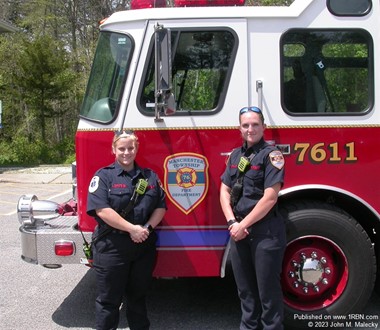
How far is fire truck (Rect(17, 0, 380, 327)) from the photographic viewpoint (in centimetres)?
383

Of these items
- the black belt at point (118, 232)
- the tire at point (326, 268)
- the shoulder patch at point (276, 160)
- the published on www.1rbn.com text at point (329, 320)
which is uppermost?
the shoulder patch at point (276, 160)

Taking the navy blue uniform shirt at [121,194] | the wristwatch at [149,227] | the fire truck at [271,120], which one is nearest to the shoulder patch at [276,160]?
the fire truck at [271,120]

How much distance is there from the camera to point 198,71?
388 cm

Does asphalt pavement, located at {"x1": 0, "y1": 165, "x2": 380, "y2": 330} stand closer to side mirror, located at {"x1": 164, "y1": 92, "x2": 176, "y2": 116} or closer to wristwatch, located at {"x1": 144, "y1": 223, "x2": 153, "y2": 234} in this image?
wristwatch, located at {"x1": 144, "y1": 223, "x2": 153, "y2": 234}

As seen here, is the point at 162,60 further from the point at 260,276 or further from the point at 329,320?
the point at 329,320

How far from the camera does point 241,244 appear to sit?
341 cm

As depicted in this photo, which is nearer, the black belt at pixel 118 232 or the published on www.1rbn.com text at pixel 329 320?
the black belt at pixel 118 232

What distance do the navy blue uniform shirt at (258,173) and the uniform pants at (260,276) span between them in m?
0.20

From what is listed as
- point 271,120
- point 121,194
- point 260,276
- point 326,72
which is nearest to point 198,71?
point 271,120

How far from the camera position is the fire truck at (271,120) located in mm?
3830

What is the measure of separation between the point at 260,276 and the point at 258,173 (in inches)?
27.1

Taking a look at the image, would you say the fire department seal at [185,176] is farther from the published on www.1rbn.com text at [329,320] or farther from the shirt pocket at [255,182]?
the published on www.1rbn.com text at [329,320]

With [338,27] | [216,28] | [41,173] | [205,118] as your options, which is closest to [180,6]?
[216,28]

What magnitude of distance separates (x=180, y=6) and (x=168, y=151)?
1190 mm
